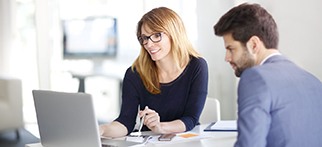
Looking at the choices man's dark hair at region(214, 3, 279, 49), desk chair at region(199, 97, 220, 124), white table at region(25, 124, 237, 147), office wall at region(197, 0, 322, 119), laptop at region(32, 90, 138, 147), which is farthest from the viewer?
office wall at region(197, 0, 322, 119)

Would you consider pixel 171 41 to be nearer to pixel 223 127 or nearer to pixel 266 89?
pixel 223 127

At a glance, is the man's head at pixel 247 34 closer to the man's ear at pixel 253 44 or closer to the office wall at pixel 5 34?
the man's ear at pixel 253 44

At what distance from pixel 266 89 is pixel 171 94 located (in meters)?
1.03

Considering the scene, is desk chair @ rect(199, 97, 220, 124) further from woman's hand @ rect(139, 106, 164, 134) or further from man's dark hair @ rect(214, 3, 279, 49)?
man's dark hair @ rect(214, 3, 279, 49)

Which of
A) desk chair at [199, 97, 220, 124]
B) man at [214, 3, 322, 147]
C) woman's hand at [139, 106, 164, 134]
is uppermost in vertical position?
man at [214, 3, 322, 147]

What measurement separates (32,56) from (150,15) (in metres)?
1.39

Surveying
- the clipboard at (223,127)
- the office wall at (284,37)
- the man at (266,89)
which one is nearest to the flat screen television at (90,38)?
the office wall at (284,37)

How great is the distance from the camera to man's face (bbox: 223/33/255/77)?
4.49 ft

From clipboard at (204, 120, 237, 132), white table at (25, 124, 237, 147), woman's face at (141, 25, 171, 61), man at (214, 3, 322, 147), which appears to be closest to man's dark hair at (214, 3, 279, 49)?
man at (214, 3, 322, 147)

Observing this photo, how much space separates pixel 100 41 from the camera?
3.48 meters

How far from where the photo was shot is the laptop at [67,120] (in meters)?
1.49

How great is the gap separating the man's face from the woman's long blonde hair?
758mm

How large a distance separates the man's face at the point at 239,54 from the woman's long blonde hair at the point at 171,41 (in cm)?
76

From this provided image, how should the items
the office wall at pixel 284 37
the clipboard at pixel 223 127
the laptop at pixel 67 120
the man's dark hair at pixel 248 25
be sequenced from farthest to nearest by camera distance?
1. the office wall at pixel 284 37
2. the clipboard at pixel 223 127
3. the laptop at pixel 67 120
4. the man's dark hair at pixel 248 25
